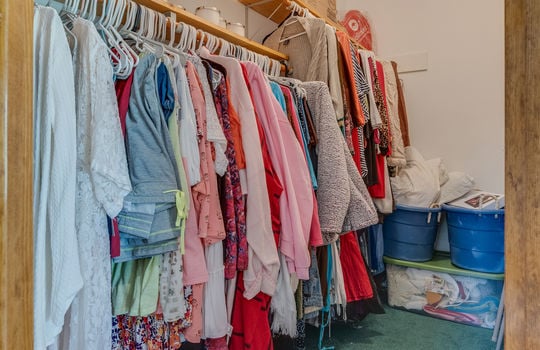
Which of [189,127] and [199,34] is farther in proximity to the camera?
[199,34]

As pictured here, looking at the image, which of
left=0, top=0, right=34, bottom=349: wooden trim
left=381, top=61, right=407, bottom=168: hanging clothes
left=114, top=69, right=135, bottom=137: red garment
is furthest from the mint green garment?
left=381, top=61, right=407, bottom=168: hanging clothes

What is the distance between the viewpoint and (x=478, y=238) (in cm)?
196

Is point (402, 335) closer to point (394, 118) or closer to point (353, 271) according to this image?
point (353, 271)

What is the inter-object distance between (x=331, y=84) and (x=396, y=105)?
828mm

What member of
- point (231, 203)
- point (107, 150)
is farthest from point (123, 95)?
point (231, 203)

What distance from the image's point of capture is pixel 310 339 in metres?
1.73

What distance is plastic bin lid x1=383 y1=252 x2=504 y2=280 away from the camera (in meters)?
1.94

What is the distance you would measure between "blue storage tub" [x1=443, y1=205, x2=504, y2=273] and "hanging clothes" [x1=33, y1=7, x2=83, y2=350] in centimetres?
202

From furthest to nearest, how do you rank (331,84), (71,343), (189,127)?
(331,84) → (189,127) → (71,343)

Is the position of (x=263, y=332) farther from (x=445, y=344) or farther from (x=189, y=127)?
(x=445, y=344)

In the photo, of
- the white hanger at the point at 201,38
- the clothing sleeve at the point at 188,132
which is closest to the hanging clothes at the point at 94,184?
the clothing sleeve at the point at 188,132

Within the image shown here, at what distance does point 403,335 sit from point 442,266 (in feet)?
1.74

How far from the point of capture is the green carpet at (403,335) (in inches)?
67.6

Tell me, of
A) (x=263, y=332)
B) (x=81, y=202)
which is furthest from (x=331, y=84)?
(x=81, y=202)
